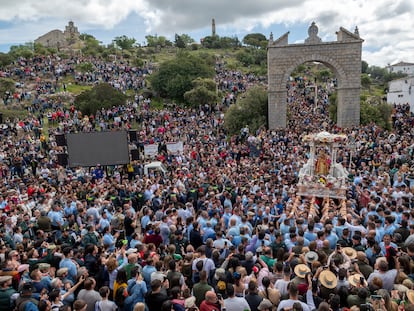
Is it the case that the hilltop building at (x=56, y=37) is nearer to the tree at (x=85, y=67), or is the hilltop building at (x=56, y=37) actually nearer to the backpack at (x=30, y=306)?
the tree at (x=85, y=67)

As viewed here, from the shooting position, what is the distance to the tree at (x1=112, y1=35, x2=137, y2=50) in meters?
90.2

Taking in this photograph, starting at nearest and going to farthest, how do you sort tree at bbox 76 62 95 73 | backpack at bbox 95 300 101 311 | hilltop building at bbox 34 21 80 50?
1. backpack at bbox 95 300 101 311
2. tree at bbox 76 62 95 73
3. hilltop building at bbox 34 21 80 50

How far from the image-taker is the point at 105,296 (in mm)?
5594

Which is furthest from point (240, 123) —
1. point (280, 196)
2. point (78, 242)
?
point (78, 242)

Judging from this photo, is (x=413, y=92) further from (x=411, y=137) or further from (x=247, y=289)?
(x=247, y=289)

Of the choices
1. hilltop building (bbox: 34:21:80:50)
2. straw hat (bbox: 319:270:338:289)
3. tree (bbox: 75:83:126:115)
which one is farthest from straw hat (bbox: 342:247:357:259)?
hilltop building (bbox: 34:21:80:50)

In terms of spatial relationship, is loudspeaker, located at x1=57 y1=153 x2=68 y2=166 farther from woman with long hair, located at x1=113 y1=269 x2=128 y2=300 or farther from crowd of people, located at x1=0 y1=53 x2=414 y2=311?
woman with long hair, located at x1=113 y1=269 x2=128 y2=300

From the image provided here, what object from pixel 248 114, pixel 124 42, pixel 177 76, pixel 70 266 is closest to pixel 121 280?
pixel 70 266

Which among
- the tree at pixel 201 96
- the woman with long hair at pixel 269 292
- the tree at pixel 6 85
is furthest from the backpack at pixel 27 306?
the tree at pixel 6 85

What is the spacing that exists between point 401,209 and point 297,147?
38.6 feet

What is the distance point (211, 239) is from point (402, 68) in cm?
12371

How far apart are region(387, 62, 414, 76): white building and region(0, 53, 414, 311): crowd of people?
341ft

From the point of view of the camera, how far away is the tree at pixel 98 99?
119ft

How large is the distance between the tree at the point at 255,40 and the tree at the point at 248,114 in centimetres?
7138
